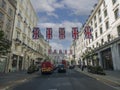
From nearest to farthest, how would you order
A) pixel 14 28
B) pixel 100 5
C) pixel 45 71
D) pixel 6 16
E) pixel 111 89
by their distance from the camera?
pixel 111 89, pixel 45 71, pixel 6 16, pixel 14 28, pixel 100 5

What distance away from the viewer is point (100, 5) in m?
44.7

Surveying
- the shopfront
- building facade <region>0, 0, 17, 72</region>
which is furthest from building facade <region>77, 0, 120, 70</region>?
building facade <region>0, 0, 17, 72</region>

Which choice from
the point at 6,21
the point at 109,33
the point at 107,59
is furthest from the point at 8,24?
the point at 107,59

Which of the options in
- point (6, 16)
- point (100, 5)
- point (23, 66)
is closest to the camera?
point (6, 16)

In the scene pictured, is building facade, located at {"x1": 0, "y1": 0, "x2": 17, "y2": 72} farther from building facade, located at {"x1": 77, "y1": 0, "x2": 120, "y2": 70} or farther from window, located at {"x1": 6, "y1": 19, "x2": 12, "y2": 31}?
building facade, located at {"x1": 77, "y1": 0, "x2": 120, "y2": 70}

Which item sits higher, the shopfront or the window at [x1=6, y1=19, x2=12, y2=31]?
the window at [x1=6, y1=19, x2=12, y2=31]

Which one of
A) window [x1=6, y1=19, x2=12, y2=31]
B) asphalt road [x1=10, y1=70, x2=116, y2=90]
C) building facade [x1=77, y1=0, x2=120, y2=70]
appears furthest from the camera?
window [x1=6, y1=19, x2=12, y2=31]

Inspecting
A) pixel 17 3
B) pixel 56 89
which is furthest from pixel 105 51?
pixel 56 89

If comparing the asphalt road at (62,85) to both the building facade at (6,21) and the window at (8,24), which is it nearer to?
the building facade at (6,21)

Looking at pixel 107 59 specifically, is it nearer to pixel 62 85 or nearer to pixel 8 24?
pixel 8 24

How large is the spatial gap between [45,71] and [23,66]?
18673mm

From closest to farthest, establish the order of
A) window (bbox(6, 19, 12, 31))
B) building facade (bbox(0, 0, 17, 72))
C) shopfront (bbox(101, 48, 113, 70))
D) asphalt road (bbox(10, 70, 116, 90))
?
asphalt road (bbox(10, 70, 116, 90)), building facade (bbox(0, 0, 17, 72)), window (bbox(6, 19, 12, 31)), shopfront (bbox(101, 48, 113, 70))

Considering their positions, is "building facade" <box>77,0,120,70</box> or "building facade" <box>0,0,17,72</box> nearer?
"building facade" <box>0,0,17,72</box>

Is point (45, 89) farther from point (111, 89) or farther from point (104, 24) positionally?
point (104, 24)
